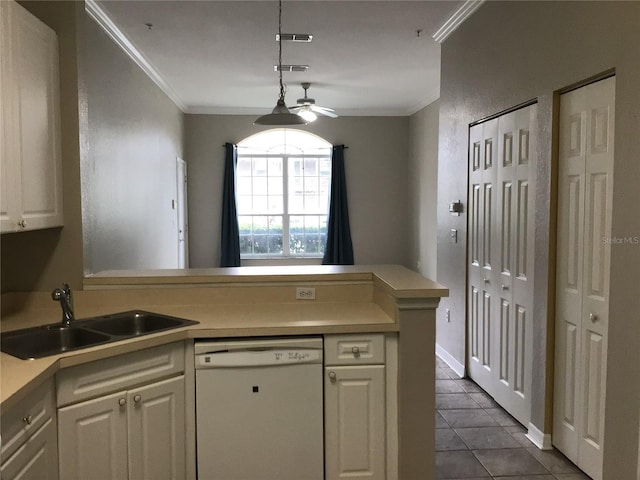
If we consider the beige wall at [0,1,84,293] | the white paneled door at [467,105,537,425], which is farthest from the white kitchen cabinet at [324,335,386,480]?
the beige wall at [0,1,84,293]

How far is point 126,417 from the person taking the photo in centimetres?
208

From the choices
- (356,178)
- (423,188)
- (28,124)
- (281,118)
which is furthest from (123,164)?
(356,178)

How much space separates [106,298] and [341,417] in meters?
1.38

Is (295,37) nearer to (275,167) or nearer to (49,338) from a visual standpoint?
(49,338)

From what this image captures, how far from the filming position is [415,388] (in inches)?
92.0

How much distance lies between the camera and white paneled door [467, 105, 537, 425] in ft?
10.3

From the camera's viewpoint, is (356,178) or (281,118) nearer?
(281,118)

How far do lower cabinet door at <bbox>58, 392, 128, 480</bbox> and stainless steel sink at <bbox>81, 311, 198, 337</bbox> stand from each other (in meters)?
0.46

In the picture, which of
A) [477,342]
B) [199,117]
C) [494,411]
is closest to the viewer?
[494,411]

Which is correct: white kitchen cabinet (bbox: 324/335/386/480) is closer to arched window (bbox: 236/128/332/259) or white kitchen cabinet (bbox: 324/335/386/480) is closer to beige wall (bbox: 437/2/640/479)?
beige wall (bbox: 437/2/640/479)

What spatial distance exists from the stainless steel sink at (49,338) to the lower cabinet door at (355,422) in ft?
3.39

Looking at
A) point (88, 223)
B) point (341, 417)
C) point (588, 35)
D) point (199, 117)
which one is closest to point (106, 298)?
point (88, 223)

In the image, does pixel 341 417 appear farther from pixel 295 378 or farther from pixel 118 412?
pixel 118 412

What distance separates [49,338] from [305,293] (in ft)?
4.12
